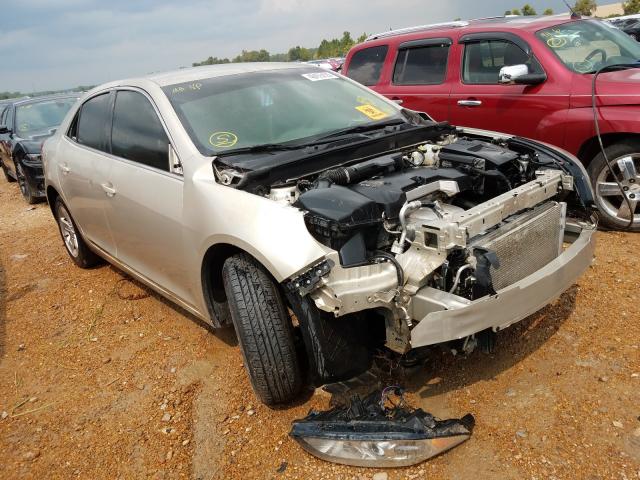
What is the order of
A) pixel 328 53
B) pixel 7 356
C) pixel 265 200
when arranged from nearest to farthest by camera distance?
pixel 265 200
pixel 7 356
pixel 328 53

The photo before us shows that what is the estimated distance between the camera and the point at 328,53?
236 ft

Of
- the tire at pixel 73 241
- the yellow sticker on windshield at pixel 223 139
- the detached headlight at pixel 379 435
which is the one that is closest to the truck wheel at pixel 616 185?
the detached headlight at pixel 379 435

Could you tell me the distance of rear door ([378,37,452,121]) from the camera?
18.5 ft

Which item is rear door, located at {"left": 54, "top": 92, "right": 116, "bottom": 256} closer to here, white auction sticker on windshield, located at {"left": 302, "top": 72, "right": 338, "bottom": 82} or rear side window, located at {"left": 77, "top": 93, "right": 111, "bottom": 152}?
rear side window, located at {"left": 77, "top": 93, "right": 111, "bottom": 152}

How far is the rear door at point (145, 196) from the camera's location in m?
3.03

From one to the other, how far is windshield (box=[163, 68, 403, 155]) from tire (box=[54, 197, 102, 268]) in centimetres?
212

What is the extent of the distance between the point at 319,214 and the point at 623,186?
3234 mm

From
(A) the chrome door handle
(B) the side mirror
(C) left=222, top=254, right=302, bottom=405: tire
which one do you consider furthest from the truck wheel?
(C) left=222, top=254, right=302, bottom=405: tire

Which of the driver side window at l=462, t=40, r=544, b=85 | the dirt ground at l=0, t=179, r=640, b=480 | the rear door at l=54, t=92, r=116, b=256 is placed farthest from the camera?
the driver side window at l=462, t=40, r=544, b=85

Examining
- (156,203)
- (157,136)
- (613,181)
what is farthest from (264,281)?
(613,181)

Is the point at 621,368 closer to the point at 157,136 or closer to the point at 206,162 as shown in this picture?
the point at 206,162

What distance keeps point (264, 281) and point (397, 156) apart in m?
1.18

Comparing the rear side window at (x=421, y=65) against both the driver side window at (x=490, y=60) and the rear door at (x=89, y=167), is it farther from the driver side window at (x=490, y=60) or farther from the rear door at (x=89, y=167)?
the rear door at (x=89, y=167)

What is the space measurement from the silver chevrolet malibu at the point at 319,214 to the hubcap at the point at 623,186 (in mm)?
1388
